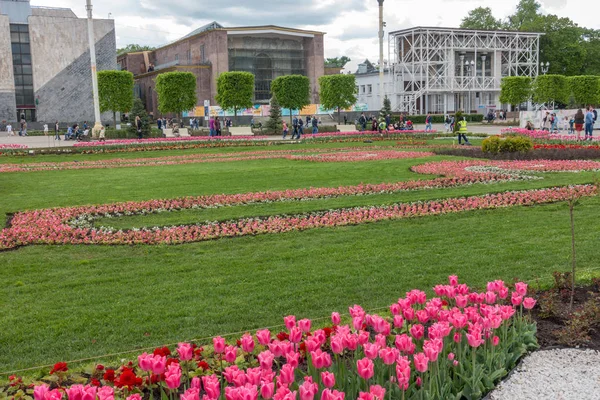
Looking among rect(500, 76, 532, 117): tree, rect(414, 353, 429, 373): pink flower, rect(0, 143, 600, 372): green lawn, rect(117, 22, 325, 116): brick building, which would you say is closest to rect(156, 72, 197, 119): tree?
rect(117, 22, 325, 116): brick building

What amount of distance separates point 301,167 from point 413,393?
607 inches

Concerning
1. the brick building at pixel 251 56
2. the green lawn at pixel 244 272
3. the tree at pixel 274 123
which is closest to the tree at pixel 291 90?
the tree at pixel 274 123

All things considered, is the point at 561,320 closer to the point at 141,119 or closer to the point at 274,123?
the point at 141,119

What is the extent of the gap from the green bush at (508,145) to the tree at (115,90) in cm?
3098

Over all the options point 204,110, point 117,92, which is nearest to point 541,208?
point 117,92

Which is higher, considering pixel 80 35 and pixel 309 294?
pixel 80 35

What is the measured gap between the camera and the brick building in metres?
64.8

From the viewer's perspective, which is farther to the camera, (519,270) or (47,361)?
(519,270)

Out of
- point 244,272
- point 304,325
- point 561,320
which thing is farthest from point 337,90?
point 304,325

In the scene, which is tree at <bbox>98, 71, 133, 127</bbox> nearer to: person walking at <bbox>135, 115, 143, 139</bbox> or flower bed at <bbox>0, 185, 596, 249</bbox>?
person walking at <bbox>135, 115, 143, 139</bbox>

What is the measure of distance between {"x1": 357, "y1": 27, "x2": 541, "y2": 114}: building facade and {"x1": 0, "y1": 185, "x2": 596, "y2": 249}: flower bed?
50.9 meters

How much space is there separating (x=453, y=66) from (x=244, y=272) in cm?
6100

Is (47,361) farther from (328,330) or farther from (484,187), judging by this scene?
(484,187)

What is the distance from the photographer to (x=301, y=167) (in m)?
18.5
